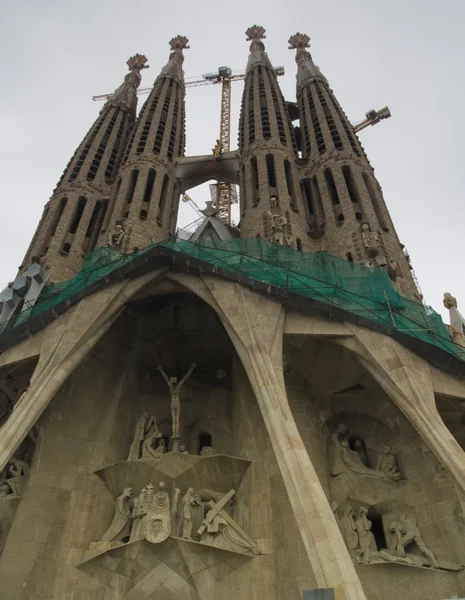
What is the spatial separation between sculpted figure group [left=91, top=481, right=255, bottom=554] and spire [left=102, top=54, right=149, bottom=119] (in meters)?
22.1

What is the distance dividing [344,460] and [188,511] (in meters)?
3.27

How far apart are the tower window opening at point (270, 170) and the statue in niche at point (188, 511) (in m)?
12.4

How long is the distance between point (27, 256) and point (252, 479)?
35.1ft

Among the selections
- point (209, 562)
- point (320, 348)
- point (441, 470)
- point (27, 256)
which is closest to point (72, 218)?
point (27, 256)

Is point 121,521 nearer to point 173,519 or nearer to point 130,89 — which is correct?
point 173,519

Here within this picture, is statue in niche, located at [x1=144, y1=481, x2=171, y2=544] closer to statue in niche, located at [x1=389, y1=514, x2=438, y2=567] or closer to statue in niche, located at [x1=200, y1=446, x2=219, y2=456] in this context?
statue in niche, located at [x1=200, y1=446, x2=219, y2=456]

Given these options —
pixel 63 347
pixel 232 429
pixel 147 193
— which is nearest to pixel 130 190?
pixel 147 193

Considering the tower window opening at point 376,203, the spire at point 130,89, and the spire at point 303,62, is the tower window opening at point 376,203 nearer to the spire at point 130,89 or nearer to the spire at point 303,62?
the spire at point 303,62

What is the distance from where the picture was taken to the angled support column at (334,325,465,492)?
8.66 meters

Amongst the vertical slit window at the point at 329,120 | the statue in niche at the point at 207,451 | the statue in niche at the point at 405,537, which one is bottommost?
the statue in niche at the point at 405,537

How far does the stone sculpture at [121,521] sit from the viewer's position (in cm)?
1083

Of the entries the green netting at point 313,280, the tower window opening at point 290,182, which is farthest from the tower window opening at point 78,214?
the tower window opening at point 290,182

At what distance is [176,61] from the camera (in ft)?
110

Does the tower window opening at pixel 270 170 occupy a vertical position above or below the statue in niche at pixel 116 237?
above
